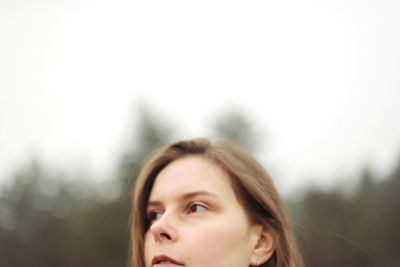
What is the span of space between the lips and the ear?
20.7 inches

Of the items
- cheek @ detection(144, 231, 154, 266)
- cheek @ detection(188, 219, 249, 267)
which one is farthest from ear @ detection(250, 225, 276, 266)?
cheek @ detection(144, 231, 154, 266)

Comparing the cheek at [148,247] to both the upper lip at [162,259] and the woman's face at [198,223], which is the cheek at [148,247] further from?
the upper lip at [162,259]

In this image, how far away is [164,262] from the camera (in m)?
2.37

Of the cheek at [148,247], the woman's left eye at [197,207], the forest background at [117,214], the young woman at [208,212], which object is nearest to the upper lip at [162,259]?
the young woman at [208,212]

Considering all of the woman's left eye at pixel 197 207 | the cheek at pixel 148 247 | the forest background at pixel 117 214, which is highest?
the woman's left eye at pixel 197 207

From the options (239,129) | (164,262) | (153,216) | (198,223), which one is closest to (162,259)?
(164,262)

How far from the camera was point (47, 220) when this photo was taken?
20.2 m

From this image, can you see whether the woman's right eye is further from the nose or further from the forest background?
the forest background

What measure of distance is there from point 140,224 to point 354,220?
20.8 meters

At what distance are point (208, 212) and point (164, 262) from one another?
15.5 inches

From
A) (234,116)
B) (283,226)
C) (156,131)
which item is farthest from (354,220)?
(283,226)

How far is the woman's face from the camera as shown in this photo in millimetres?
2334

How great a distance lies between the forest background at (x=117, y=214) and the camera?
19641mm

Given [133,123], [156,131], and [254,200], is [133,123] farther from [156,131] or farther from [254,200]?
[254,200]
